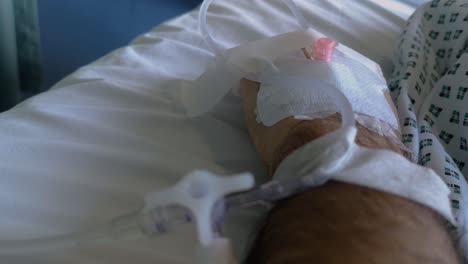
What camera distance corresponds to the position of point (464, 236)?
0.57 m

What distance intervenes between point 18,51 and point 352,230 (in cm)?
147

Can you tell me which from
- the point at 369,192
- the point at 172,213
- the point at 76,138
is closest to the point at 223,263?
the point at 172,213

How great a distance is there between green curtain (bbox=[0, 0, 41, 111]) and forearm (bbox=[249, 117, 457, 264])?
50.0 inches

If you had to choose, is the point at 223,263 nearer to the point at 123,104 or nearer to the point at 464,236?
the point at 464,236

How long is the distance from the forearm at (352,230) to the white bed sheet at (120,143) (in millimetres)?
110

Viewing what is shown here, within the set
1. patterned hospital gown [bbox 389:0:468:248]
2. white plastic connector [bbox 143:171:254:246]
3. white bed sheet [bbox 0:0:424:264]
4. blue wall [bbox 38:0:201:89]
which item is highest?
white plastic connector [bbox 143:171:254:246]

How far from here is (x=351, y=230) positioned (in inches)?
18.5

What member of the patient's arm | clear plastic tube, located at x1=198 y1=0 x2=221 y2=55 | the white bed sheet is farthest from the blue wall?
the patient's arm

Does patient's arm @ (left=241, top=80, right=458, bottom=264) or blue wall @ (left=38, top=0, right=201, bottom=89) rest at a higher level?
patient's arm @ (left=241, top=80, right=458, bottom=264)

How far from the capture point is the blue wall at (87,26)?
1976 mm

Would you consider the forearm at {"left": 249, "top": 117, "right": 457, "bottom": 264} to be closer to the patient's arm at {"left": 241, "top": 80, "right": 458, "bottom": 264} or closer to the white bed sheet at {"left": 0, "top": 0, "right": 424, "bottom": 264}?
the patient's arm at {"left": 241, "top": 80, "right": 458, "bottom": 264}

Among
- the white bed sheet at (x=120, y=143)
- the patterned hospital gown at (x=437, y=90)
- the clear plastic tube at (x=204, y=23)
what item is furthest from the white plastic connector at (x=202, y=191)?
the clear plastic tube at (x=204, y=23)

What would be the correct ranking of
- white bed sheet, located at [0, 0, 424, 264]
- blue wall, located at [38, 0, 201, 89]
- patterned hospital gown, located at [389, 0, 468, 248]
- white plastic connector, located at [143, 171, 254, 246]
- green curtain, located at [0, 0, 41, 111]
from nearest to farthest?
1. white plastic connector, located at [143, 171, 254, 246]
2. white bed sheet, located at [0, 0, 424, 264]
3. patterned hospital gown, located at [389, 0, 468, 248]
4. green curtain, located at [0, 0, 41, 111]
5. blue wall, located at [38, 0, 201, 89]

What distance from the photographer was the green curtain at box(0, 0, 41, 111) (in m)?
1.53
